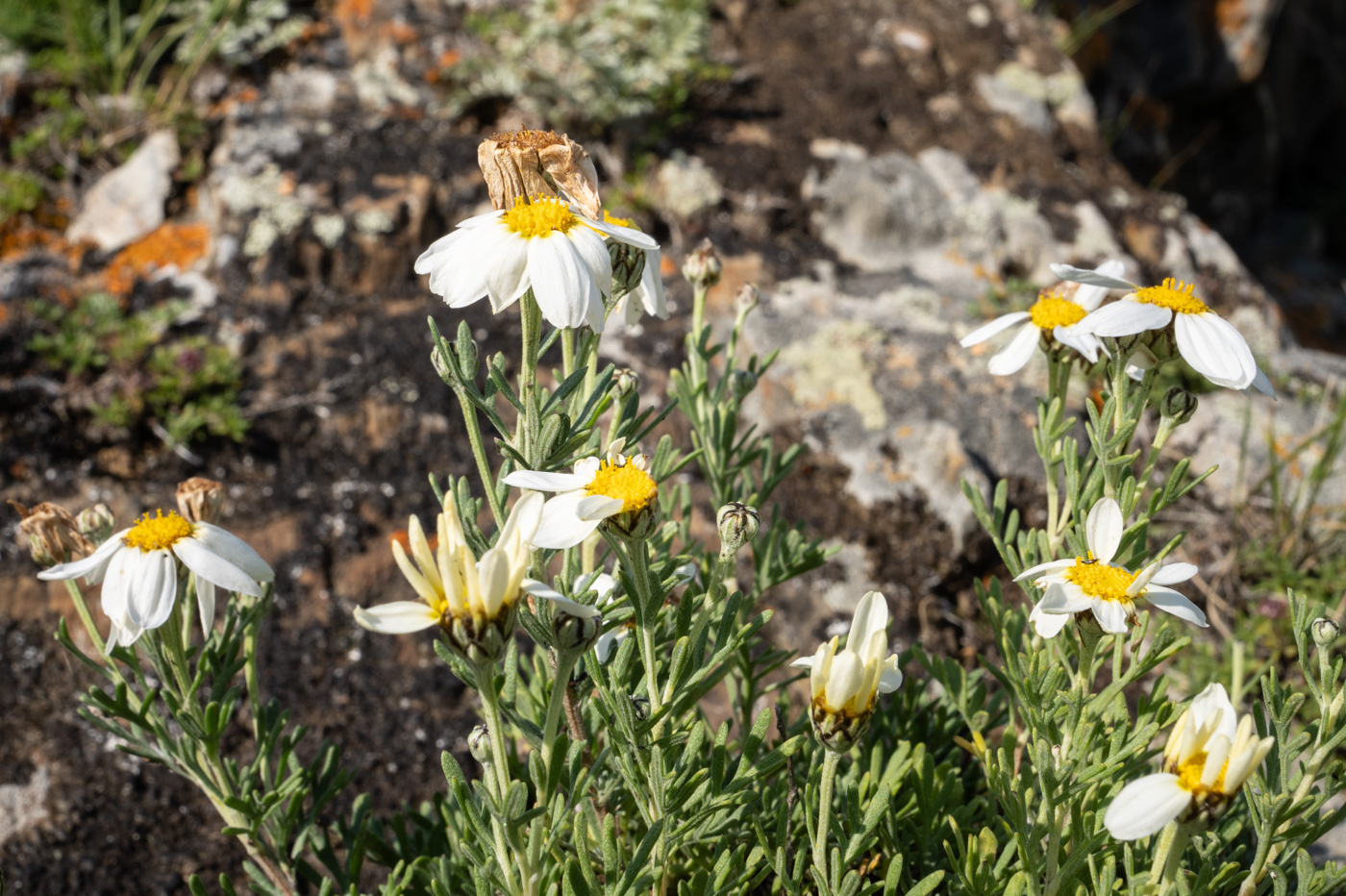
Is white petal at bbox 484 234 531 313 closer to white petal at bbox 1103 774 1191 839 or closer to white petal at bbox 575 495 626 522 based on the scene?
white petal at bbox 575 495 626 522

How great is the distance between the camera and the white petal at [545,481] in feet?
3.73

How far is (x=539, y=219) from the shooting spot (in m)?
1.19

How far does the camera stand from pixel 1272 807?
1.34 meters

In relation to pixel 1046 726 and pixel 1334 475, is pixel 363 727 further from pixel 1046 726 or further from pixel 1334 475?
pixel 1334 475

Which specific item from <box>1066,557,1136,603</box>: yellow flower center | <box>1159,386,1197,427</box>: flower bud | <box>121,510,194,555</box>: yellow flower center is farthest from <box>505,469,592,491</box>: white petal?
<box>1159,386,1197,427</box>: flower bud

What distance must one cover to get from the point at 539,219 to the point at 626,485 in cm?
35

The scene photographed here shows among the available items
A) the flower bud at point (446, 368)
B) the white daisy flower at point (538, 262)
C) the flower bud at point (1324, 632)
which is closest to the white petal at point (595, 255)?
the white daisy flower at point (538, 262)

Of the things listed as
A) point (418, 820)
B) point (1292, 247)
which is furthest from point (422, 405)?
point (1292, 247)

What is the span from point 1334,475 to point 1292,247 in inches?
195

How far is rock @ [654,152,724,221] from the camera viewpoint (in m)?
3.43

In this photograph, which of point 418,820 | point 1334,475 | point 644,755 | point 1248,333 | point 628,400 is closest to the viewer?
point 644,755

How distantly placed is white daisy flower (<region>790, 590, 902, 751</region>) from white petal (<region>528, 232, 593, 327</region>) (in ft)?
1.57

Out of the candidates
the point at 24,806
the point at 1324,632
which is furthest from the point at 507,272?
the point at 24,806

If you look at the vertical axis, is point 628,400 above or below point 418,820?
above
